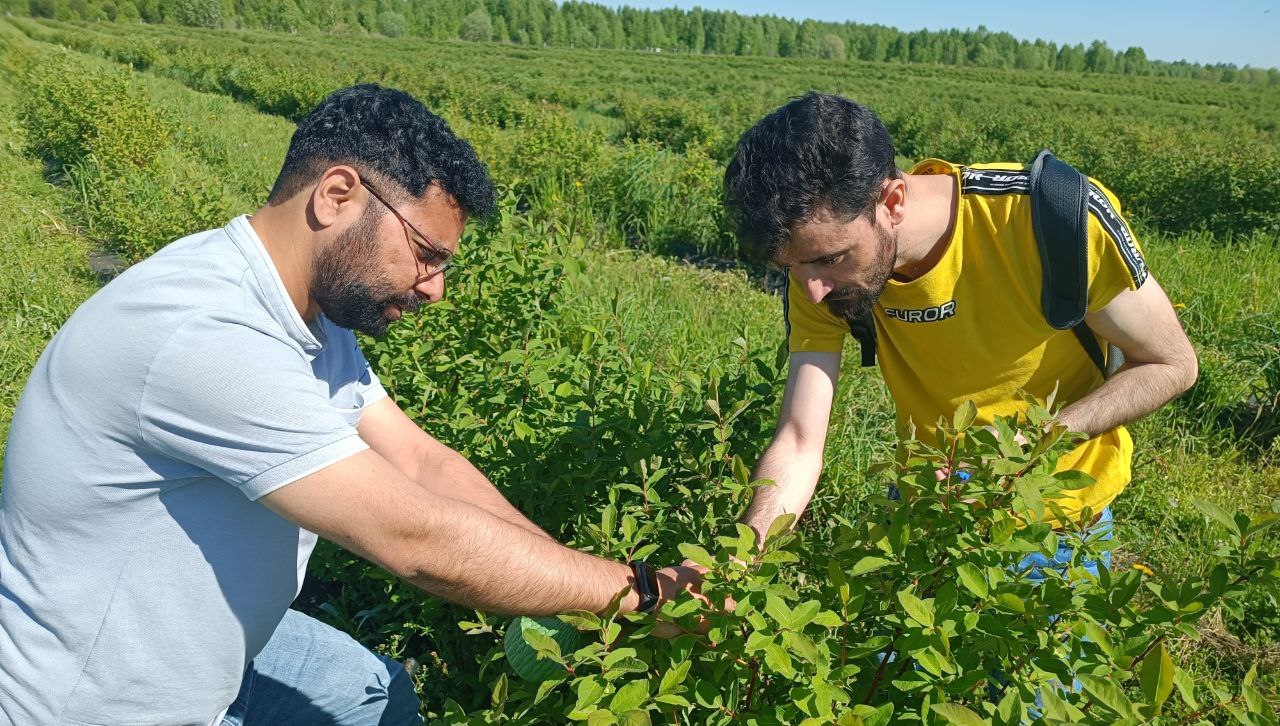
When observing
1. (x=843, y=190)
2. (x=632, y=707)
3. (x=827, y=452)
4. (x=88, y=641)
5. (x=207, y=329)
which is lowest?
(x=827, y=452)

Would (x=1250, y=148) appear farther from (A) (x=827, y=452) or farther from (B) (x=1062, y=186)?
(B) (x=1062, y=186)

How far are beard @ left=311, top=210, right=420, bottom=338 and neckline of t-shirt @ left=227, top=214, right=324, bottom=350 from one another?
0.07m

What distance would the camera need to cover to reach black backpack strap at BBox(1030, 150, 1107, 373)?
1.69 meters

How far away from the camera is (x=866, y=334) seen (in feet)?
6.93

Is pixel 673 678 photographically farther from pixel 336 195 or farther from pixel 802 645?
pixel 336 195

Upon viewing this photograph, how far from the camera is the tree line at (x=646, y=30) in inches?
2564

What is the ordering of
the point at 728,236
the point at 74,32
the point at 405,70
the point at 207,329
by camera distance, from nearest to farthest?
1. the point at 207,329
2. the point at 728,236
3. the point at 405,70
4. the point at 74,32

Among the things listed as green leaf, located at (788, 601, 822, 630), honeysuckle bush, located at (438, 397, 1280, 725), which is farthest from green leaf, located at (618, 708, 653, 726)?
green leaf, located at (788, 601, 822, 630)

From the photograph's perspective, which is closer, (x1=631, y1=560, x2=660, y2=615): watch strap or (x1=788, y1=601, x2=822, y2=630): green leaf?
(x1=788, y1=601, x2=822, y2=630): green leaf

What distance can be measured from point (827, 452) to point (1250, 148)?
31.2 ft

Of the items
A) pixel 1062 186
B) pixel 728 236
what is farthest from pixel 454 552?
pixel 728 236

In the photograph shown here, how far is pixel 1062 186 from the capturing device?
172 cm

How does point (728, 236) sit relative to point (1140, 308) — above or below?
below

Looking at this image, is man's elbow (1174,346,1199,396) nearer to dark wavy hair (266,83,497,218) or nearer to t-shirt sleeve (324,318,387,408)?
dark wavy hair (266,83,497,218)
